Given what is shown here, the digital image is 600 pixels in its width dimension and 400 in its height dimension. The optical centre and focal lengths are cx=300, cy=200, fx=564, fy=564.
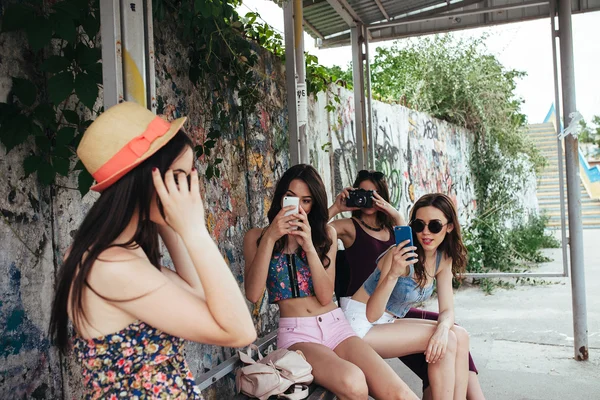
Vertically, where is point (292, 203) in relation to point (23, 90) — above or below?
below

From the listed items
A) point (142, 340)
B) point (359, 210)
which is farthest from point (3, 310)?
point (359, 210)

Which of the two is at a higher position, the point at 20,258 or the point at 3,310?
the point at 20,258

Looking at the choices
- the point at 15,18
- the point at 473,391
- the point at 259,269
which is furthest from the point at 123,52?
the point at 473,391

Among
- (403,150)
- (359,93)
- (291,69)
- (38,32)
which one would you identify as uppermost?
(359,93)

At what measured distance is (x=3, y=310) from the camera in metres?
1.99

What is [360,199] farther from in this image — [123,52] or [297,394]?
[123,52]

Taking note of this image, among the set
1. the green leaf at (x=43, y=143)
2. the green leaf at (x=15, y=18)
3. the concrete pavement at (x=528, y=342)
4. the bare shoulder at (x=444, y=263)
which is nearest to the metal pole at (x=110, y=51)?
the green leaf at (x=15, y=18)

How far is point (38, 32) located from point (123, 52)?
0.32 m

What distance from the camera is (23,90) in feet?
6.71

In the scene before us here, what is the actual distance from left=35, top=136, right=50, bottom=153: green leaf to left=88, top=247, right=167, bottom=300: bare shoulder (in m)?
0.85

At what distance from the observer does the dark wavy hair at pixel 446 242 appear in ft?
10.7

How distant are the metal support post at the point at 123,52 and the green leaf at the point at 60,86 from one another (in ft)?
0.67

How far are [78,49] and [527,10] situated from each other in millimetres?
5090

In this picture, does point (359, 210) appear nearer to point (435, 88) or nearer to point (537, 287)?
point (537, 287)
